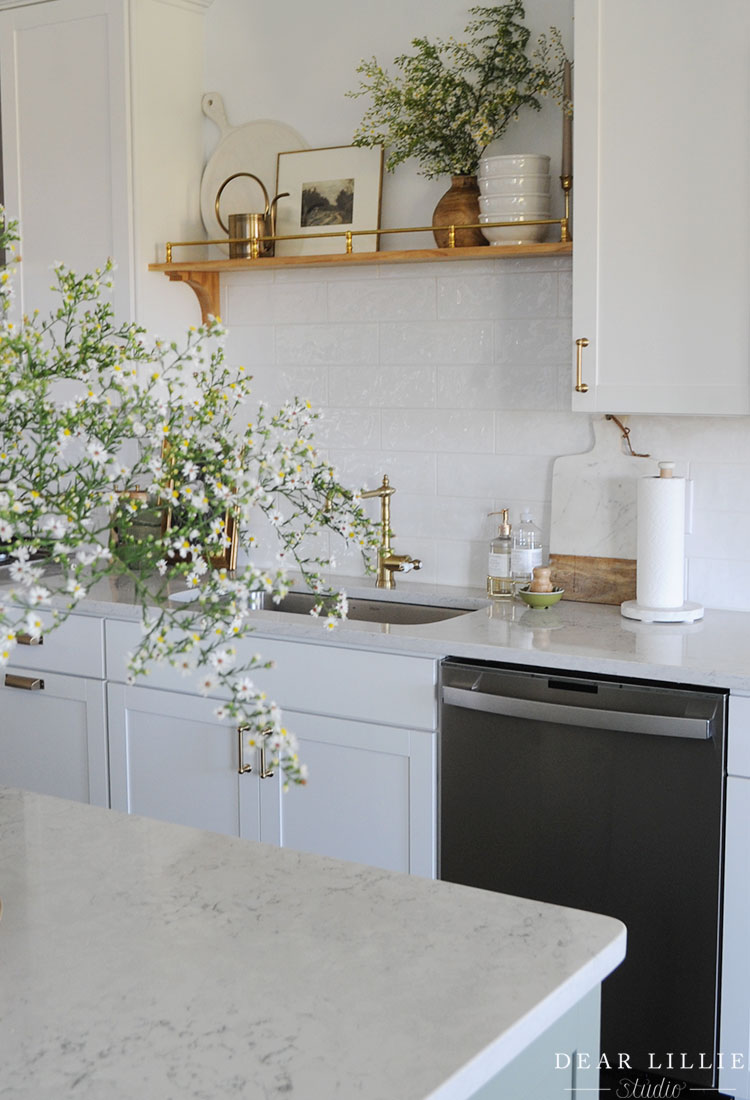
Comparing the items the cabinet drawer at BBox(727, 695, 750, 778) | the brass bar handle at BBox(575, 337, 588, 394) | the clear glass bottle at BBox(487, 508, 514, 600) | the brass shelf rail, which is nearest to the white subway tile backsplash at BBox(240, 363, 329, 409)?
the brass shelf rail

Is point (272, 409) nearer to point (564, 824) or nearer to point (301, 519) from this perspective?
point (301, 519)

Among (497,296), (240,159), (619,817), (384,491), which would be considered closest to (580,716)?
(619,817)

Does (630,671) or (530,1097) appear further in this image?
(630,671)

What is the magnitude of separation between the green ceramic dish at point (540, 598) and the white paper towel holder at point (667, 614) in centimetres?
19

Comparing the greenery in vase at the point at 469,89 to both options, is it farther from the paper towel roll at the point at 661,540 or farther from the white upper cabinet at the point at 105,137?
the paper towel roll at the point at 661,540

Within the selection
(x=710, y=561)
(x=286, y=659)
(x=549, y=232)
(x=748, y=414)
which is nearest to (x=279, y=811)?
(x=286, y=659)

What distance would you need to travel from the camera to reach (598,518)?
3.12 meters

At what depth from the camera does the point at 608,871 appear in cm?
251

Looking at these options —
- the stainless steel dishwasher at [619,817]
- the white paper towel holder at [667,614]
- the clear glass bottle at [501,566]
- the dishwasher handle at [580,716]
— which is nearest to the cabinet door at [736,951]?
the stainless steel dishwasher at [619,817]

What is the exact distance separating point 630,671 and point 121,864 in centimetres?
128

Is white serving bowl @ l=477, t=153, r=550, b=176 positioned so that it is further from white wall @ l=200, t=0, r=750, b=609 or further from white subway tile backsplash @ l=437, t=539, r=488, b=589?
white subway tile backsplash @ l=437, t=539, r=488, b=589

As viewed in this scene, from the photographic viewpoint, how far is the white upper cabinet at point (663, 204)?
2.55 meters

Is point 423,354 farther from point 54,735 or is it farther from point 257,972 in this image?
point 257,972

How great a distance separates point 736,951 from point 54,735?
181cm
